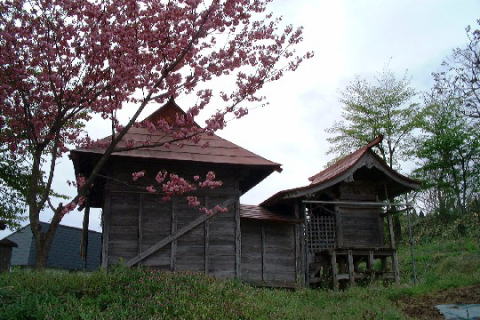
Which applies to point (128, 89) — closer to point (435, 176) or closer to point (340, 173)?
point (340, 173)

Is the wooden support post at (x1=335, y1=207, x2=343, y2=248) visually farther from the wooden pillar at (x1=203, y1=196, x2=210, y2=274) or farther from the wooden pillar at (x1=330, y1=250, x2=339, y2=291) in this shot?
the wooden pillar at (x1=203, y1=196, x2=210, y2=274)

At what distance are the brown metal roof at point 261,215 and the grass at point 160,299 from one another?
3.06m

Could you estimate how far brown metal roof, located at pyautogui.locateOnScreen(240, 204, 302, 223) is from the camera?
15633 millimetres

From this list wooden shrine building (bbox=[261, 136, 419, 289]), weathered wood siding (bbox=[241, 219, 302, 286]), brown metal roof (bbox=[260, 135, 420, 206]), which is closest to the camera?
weathered wood siding (bbox=[241, 219, 302, 286])

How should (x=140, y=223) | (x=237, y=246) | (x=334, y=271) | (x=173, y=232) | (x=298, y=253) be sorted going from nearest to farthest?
(x=140, y=223) → (x=173, y=232) → (x=237, y=246) → (x=298, y=253) → (x=334, y=271)

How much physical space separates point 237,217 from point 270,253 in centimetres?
251

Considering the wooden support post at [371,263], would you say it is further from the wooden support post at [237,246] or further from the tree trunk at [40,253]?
the tree trunk at [40,253]

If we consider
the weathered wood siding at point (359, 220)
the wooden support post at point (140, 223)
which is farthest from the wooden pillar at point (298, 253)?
the wooden support post at point (140, 223)

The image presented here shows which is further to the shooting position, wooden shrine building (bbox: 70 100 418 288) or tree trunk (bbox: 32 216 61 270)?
wooden shrine building (bbox: 70 100 418 288)

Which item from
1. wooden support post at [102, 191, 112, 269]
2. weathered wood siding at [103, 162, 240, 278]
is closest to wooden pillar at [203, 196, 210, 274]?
weathered wood siding at [103, 162, 240, 278]

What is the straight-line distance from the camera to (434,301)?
1218 centimetres

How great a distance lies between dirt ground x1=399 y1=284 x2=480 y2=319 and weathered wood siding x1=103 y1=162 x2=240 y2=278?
5053 millimetres

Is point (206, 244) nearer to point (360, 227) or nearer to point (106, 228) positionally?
point (106, 228)

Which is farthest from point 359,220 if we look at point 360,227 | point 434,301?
point 434,301
